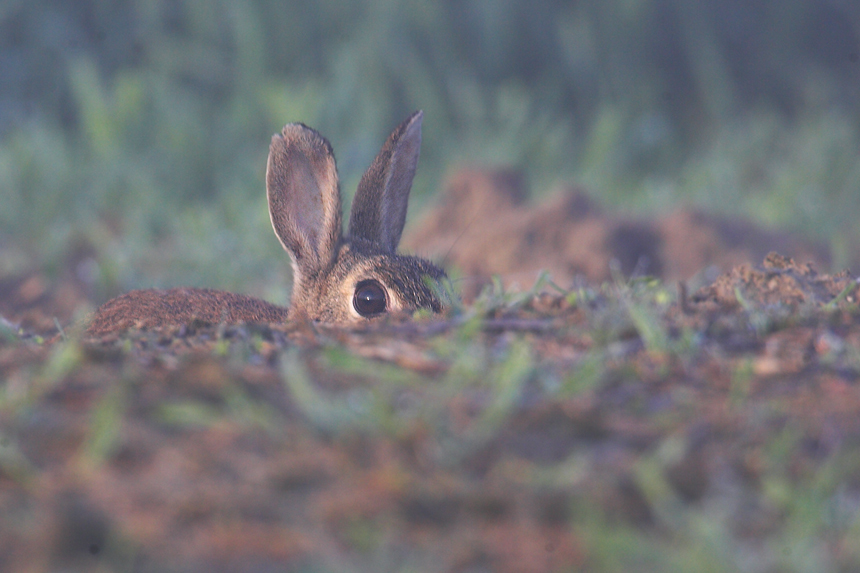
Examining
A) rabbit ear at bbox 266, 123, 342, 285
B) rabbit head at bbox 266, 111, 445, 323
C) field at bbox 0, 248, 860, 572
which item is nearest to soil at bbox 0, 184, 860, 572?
field at bbox 0, 248, 860, 572

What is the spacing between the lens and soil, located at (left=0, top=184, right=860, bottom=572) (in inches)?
62.9

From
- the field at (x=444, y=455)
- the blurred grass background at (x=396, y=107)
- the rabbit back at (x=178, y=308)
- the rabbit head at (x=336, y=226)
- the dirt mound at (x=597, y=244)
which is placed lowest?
the field at (x=444, y=455)

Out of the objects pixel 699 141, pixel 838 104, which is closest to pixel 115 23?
pixel 699 141

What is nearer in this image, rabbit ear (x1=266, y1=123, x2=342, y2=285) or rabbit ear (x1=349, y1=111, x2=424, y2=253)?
rabbit ear (x1=266, y1=123, x2=342, y2=285)

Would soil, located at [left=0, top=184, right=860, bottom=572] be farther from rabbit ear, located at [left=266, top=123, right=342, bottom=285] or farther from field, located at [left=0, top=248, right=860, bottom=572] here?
rabbit ear, located at [left=266, top=123, right=342, bottom=285]

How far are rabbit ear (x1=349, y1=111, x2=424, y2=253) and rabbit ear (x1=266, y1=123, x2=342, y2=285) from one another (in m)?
0.24

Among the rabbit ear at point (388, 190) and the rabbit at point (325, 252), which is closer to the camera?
the rabbit at point (325, 252)

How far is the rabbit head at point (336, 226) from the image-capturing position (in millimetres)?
4566

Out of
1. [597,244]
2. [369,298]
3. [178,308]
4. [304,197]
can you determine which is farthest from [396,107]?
[178,308]

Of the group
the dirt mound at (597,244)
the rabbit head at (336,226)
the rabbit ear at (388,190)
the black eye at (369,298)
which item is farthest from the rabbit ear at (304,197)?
the dirt mound at (597,244)

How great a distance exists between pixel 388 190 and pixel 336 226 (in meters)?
0.42

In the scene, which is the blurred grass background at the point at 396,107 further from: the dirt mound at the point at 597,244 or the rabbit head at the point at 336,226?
the rabbit head at the point at 336,226

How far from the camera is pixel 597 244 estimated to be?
657cm

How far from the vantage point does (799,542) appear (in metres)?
1.58
